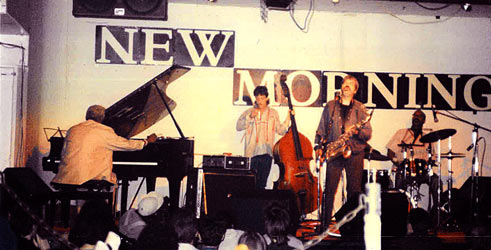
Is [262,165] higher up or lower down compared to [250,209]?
higher up

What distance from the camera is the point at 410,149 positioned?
859 cm

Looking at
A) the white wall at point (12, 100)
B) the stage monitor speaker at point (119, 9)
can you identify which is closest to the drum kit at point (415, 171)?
the stage monitor speaker at point (119, 9)

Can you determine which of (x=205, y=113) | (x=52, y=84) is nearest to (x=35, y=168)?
(x=52, y=84)

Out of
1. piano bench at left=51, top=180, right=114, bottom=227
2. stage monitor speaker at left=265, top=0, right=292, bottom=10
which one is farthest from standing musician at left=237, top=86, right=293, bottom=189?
piano bench at left=51, top=180, right=114, bottom=227

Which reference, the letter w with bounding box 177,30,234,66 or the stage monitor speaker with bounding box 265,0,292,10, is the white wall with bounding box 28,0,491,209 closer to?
the letter w with bounding box 177,30,234,66

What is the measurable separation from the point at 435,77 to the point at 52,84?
6161 mm

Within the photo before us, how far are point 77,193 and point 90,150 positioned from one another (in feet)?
1.86

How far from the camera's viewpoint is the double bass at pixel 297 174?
7.39 meters

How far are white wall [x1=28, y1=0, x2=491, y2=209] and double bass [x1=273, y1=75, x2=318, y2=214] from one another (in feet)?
4.89

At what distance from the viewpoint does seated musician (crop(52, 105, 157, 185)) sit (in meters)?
6.92

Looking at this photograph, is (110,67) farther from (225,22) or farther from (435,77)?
(435,77)

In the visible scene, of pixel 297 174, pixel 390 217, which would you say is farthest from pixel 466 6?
pixel 390 217

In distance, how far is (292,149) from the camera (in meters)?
7.74

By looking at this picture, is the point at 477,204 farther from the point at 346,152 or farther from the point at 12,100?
the point at 12,100
